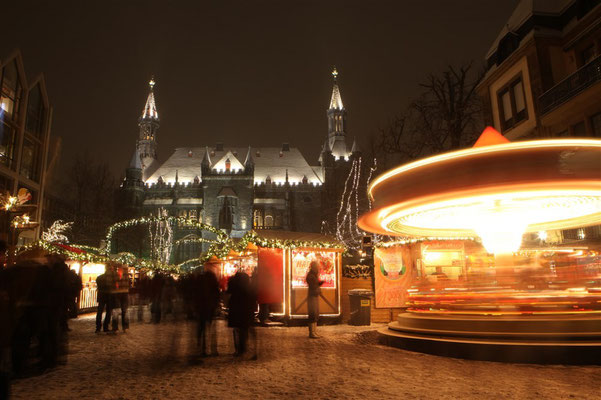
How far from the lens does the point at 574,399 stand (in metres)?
4.37

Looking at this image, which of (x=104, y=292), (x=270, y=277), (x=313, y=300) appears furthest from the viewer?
(x=270, y=277)

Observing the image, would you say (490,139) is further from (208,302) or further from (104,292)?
(104,292)

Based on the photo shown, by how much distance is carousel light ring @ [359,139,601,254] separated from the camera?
5879 mm

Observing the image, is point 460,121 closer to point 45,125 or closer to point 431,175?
point 431,175

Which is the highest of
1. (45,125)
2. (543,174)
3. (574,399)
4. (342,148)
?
(342,148)

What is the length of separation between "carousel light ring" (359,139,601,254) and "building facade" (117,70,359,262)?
150 feet

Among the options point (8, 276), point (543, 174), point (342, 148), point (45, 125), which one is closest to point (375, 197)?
point (543, 174)

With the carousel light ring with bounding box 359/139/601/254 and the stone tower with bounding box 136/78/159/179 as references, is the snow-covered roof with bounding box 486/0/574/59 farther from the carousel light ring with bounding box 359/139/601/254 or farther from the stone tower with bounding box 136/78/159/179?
the stone tower with bounding box 136/78/159/179

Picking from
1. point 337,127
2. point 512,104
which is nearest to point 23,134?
point 512,104

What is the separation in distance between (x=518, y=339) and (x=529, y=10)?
1546cm

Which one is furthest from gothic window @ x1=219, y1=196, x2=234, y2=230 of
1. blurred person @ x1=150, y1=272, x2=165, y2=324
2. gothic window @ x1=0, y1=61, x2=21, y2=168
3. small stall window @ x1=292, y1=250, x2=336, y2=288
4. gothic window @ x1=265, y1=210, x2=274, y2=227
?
small stall window @ x1=292, y1=250, x2=336, y2=288

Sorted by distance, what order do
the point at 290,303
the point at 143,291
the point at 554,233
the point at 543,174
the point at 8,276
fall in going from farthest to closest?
the point at 554,233 < the point at 143,291 < the point at 290,303 < the point at 543,174 < the point at 8,276

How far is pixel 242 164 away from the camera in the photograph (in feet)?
201

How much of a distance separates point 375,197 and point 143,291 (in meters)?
12.6
